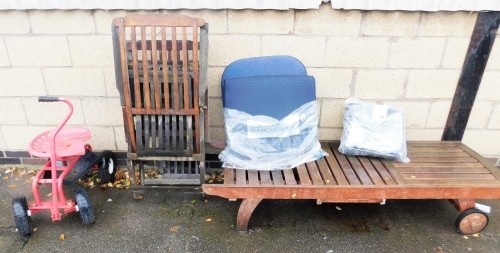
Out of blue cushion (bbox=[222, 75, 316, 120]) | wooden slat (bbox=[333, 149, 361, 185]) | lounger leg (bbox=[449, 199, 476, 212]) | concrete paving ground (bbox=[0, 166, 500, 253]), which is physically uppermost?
blue cushion (bbox=[222, 75, 316, 120])

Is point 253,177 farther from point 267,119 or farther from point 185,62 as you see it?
point 185,62

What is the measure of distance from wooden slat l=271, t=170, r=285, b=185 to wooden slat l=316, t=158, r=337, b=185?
1.04ft

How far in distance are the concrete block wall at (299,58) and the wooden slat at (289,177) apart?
78cm

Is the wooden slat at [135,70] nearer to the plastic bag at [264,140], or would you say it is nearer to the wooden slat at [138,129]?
the wooden slat at [138,129]

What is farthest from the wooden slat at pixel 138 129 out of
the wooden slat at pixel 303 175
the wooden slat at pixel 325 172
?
the wooden slat at pixel 325 172

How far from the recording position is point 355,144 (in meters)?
3.14

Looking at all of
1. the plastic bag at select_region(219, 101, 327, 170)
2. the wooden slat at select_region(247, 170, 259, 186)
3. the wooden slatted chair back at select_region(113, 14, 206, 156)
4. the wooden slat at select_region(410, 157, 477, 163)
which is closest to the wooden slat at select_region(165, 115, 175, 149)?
the wooden slatted chair back at select_region(113, 14, 206, 156)

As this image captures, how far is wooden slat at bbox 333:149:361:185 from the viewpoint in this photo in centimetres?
282

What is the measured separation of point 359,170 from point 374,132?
388mm

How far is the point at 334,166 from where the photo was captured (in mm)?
3025

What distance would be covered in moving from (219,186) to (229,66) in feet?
3.24

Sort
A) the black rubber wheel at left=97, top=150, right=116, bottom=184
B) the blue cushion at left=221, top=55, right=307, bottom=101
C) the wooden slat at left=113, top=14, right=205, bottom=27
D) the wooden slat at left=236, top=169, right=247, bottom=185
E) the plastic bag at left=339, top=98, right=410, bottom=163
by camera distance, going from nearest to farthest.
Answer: the wooden slat at left=113, top=14, right=205, bottom=27 < the wooden slat at left=236, top=169, right=247, bottom=185 < the blue cushion at left=221, top=55, right=307, bottom=101 < the plastic bag at left=339, top=98, right=410, bottom=163 < the black rubber wheel at left=97, top=150, right=116, bottom=184

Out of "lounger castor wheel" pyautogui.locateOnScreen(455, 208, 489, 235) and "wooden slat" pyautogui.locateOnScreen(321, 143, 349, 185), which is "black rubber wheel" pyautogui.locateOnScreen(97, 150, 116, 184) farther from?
"lounger castor wheel" pyautogui.locateOnScreen(455, 208, 489, 235)
